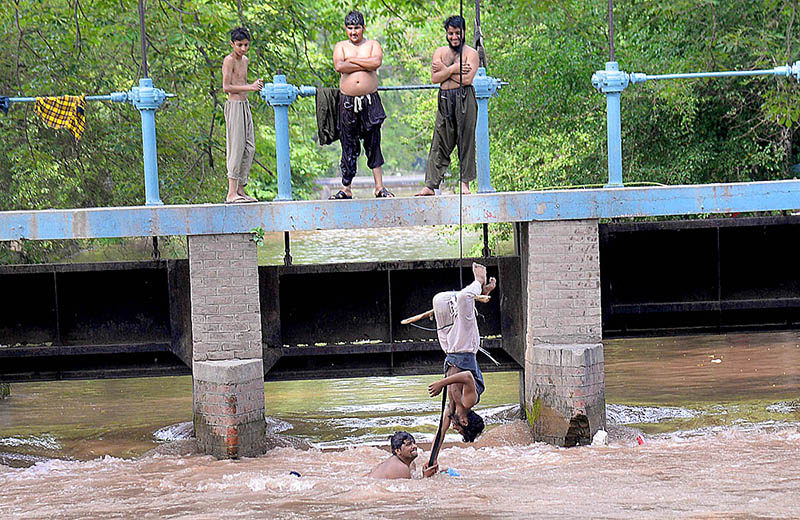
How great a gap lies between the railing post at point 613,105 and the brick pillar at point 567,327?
67 centimetres

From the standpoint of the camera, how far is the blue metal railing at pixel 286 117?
1153 centimetres

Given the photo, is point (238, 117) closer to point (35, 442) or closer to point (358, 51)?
point (358, 51)

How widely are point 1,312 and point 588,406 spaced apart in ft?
22.5

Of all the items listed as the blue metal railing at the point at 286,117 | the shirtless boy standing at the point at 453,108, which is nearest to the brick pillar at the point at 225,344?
the blue metal railing at the point at 286,117

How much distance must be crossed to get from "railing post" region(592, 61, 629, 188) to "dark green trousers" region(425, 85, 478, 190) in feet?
4.47

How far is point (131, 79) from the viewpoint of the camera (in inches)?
747

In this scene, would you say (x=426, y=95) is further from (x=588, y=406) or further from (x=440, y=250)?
(x=588, y=406)

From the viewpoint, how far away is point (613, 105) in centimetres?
1162

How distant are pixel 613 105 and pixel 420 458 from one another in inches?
169

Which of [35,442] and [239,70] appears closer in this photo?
[239,70]

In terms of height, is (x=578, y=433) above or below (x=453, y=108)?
below

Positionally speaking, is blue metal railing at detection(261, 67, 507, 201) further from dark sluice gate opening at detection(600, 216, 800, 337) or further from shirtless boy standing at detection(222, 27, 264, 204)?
dark sluice gate opening at detection(600, 216, 800, 337)

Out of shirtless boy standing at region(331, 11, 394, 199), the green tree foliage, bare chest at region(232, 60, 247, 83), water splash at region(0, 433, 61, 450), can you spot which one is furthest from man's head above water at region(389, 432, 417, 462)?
the green tree foliage

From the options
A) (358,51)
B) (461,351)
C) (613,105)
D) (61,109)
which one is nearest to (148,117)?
(61,109)
